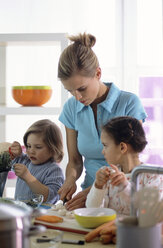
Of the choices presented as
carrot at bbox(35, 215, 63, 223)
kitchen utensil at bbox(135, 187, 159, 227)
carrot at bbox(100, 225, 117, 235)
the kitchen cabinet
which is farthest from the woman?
kitchen utensil at bbox(135, 187, 159, 227)

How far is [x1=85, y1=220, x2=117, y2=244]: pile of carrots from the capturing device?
131 centimetres

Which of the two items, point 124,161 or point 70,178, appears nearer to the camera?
point 124,161

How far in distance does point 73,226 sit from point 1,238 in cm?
70

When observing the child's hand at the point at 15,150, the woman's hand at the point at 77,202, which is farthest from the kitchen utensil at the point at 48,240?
the child's hand at the point at 15,150

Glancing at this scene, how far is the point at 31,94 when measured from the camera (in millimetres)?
2873

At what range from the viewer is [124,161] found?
6.60 feet

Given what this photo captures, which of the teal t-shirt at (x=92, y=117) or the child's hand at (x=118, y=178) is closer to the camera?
the child's hand at (x=118, y=178)

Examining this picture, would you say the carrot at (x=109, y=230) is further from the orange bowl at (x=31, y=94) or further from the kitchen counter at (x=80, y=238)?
the orange bowl at (x=31, y=94)

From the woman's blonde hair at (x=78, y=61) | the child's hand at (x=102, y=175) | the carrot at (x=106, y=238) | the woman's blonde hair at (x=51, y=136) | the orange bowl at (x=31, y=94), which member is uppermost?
the woman's blonde hair at (x=78, y=61)

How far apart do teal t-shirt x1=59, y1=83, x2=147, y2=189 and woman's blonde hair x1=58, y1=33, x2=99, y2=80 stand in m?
0.20

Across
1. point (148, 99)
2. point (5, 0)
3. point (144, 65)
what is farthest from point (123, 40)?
point (5, 0)

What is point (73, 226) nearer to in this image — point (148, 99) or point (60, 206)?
point (60, 206)

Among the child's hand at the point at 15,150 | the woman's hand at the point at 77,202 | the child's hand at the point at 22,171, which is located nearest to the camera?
the woman's hand at the point at 77,202

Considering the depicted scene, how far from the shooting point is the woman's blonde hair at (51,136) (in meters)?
2.53
